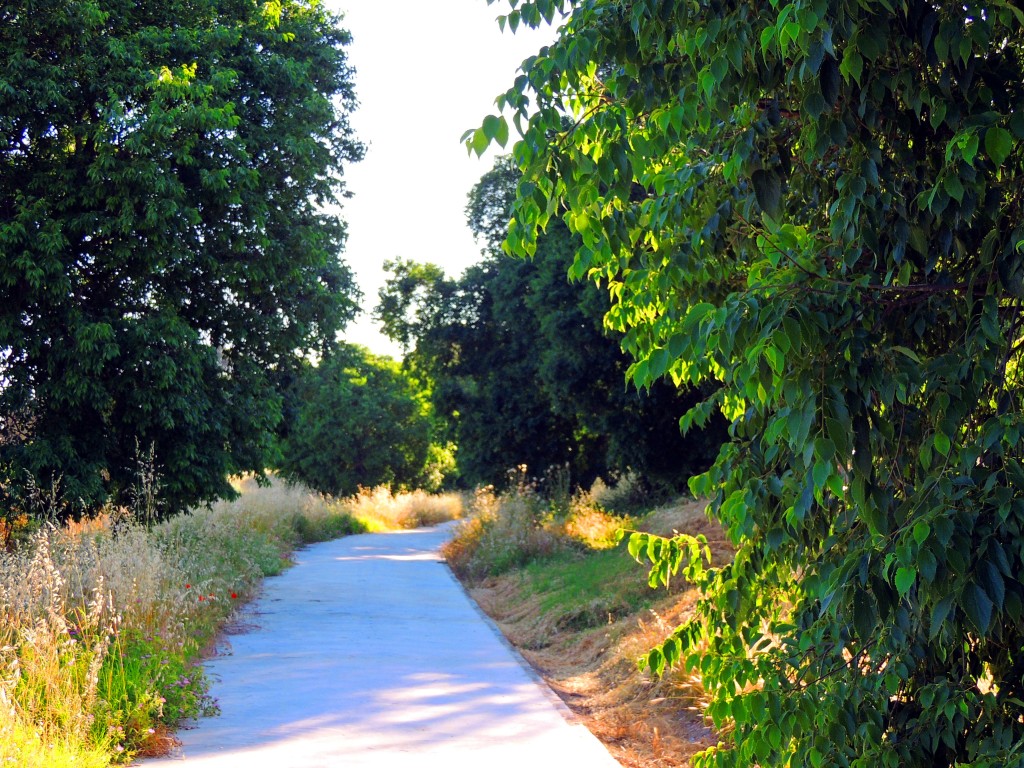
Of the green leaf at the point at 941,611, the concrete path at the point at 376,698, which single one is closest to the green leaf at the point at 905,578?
the green leaf at the point at 941,611

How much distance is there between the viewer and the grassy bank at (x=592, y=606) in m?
7.77

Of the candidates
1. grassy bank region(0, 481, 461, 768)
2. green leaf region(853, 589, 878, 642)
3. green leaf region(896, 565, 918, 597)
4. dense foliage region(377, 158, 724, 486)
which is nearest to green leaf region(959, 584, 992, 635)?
green leaf region(896, 565, 918, 597)

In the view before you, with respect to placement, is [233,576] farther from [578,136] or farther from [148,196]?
[578,136]

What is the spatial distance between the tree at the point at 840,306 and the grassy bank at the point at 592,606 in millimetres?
3375

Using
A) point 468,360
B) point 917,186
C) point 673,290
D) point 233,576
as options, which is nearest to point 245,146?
point 233,576

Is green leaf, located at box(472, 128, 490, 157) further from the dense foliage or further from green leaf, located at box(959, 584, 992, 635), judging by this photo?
the dense foliage

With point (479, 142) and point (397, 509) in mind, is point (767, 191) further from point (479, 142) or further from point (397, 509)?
A: point (397, 509)

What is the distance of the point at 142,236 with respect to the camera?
13016 mm

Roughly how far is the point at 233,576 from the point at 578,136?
41.6 feet

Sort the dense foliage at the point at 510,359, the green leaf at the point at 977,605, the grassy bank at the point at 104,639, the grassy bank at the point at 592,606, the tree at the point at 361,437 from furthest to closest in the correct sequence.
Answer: the tree at the point at 361,437, the dense foliage at the point at 510,359, the grassy bank at the point at 592,606, the grassy bank at the point at 104,639, the green leaf at the point at 977,605

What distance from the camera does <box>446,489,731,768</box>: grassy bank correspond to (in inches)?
306

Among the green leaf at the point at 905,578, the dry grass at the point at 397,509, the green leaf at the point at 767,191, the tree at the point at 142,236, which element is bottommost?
the dry grass at the point at 397,509

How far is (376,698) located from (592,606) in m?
4.87

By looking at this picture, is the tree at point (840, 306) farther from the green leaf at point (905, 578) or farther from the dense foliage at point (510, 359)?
the dense foliage at point (510, 359)
